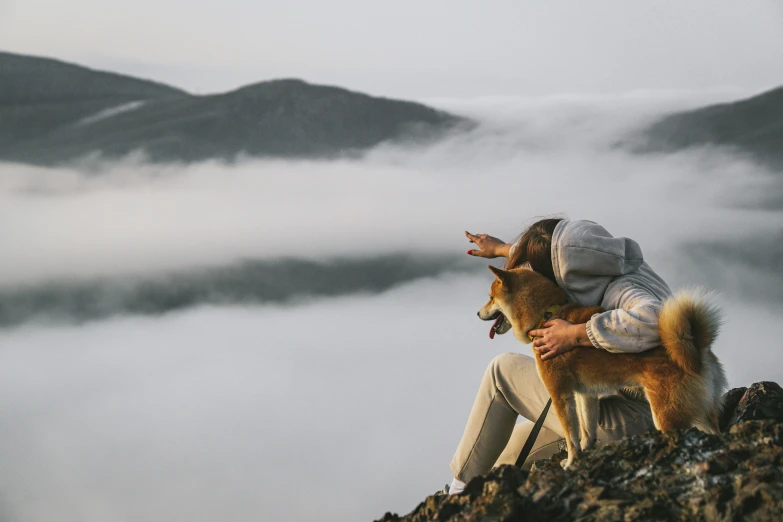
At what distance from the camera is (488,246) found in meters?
5.94

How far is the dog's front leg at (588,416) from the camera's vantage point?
4844 mm

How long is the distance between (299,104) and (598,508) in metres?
74.1

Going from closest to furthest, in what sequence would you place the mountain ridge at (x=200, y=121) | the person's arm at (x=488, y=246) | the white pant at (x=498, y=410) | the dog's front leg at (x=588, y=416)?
the dog's front leg at (x=588, y=416) < the white pant at (x=498, y=410) < the person's arm at (x=488, y=246) < the mountain ridge at (x=200, y=121)

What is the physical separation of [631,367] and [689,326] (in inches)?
17.9

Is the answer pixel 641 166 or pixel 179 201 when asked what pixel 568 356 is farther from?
pixel 179 201

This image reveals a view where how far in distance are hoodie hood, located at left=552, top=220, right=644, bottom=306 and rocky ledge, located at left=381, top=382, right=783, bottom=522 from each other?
104 centimetres

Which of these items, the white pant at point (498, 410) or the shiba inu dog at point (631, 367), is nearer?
the shiba inu dog at point (631, 367)

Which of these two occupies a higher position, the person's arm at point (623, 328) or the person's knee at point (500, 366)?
the person's arm at point (623, 328)

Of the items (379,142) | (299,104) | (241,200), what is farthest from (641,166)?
(241,200)

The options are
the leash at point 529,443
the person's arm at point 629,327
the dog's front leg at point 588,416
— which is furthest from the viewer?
the leash at point 529,443

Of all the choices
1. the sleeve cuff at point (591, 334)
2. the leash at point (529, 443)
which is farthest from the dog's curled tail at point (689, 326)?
the leash at point (529, 443)

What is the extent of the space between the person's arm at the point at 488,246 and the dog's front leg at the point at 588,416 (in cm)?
132

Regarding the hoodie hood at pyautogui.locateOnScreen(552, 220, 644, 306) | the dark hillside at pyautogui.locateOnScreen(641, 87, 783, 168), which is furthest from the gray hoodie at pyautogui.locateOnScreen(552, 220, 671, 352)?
the dark hillside at pyautogui.locateOnScreen(641, 87, 783, 168)

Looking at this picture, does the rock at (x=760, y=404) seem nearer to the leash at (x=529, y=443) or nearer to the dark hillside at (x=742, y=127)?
the leash at (x=529, y=443)
